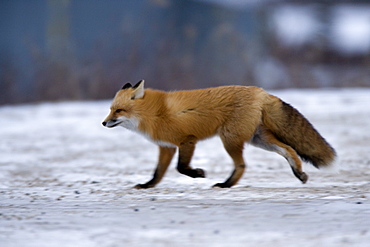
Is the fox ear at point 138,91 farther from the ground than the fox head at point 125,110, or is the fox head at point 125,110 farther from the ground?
the fox ear at point 138,91

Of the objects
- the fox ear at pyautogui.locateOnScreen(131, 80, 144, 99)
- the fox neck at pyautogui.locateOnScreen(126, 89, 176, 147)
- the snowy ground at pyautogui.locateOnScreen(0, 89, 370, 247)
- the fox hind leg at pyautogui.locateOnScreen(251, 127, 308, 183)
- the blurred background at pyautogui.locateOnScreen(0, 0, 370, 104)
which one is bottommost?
the snowy ground at pyautogui.locateOnScreen(0, 89, 370, 247)

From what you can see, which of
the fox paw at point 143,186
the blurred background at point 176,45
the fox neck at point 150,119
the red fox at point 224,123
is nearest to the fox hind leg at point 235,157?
the red fox at point 224,123

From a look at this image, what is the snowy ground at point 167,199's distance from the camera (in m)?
3.95

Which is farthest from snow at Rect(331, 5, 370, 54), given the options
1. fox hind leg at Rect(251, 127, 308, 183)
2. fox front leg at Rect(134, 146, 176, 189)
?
fox front leg at Rect(134, 146, 176, 189)

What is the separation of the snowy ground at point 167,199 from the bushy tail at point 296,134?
23 cm

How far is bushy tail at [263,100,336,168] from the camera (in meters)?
5.95

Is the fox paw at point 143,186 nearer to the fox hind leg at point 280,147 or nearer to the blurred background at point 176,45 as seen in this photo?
the fox hind leg at point 280,147

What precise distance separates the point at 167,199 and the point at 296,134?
5.15ft

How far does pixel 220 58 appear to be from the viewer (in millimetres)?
16797

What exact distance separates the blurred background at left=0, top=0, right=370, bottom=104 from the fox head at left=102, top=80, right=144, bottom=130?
31.4 ft

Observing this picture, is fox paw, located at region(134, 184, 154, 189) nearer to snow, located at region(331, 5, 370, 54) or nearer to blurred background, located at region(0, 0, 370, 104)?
blurred background, located at region(0, 0, 370, 104)

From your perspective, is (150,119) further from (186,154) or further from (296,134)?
(296,134)

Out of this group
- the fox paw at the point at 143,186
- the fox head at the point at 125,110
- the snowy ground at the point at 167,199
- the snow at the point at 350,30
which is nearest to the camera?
the snowy ground at the point at 167,199

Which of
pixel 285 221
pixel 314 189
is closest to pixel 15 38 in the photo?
pixel 314 189
